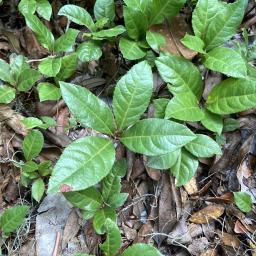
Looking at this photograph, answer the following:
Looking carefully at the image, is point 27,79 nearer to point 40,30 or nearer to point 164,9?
point 40,30

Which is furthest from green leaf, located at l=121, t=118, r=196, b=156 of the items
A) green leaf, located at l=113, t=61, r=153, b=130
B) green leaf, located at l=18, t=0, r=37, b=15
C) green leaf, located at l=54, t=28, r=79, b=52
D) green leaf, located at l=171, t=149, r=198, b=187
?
green leaf, located at l=18, t=0, r=37, b=15

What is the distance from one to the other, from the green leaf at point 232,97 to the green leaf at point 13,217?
0.96 metres

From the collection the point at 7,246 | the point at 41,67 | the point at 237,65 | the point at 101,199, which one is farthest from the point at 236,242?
the point at 41,67

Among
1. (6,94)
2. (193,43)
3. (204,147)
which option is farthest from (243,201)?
(6,94)

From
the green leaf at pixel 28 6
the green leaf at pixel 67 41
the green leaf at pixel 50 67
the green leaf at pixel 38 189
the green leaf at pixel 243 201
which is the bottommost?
the green leaf at pixel 243 201

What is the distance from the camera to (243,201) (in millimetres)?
1778

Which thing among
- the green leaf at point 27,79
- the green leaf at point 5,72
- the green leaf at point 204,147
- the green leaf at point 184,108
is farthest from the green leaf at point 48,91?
the green leaf at point 204,147

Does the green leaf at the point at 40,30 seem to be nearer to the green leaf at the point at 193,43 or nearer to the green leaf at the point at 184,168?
the green leaf at the point at 193,43

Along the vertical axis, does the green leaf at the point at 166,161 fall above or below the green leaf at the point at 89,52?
below

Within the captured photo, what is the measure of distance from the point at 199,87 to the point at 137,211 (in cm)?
66

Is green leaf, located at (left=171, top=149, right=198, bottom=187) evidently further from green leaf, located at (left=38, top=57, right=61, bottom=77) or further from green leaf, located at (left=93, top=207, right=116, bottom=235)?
green leaf, located at (left=38, top=57, right=61, bottom=77)

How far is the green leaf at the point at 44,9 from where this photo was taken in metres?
1.99

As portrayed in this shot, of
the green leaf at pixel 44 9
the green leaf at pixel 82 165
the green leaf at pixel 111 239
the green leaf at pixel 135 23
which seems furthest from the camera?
the green leaf at pixel 44 9

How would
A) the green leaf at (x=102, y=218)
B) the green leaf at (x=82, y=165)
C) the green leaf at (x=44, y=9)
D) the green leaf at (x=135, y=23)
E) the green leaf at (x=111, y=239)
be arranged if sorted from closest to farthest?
the green leaf at (x=82, y=165)
the green leaf at (x=111, y=239)
the green leaf at (x=102, y=218)
the green leaf at (x=135, y=23)
the green leaf at (x=44, y=9)
